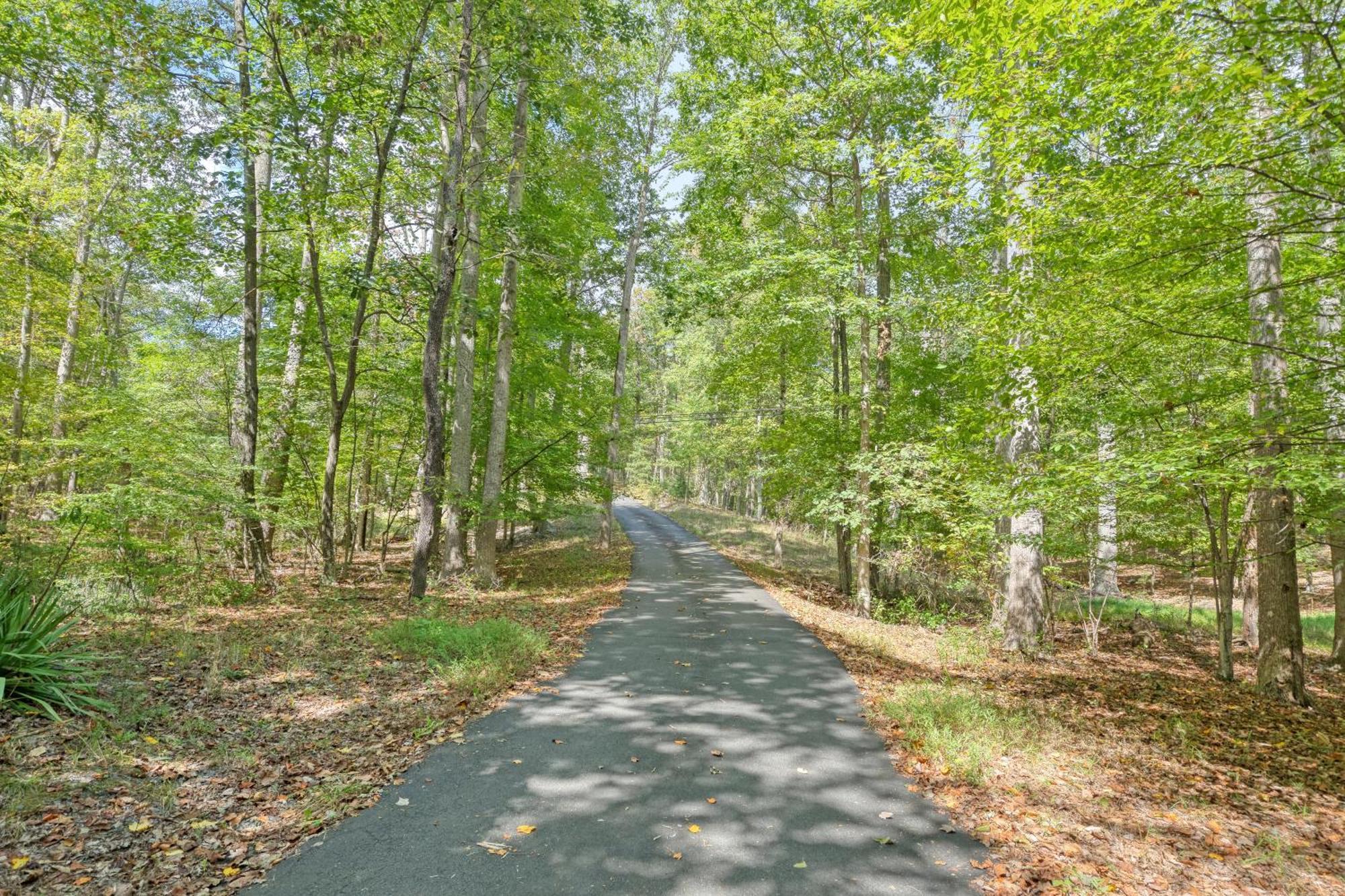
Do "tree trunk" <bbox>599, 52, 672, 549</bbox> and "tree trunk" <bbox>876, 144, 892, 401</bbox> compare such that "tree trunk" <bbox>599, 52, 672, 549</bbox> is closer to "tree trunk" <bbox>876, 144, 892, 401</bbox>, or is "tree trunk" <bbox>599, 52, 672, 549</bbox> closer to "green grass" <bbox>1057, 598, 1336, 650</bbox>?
"tree trunk" <bbox>876, 144, 892, 401</bbox>

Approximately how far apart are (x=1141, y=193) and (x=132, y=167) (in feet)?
69.4

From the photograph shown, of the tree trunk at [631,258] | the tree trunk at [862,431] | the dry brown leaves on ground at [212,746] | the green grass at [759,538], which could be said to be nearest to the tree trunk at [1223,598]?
the tree trunk at [862,431]

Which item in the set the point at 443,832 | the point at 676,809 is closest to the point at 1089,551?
the point at 676,809

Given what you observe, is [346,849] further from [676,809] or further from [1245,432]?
[1245,432]

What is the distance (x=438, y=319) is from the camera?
9.67 metres

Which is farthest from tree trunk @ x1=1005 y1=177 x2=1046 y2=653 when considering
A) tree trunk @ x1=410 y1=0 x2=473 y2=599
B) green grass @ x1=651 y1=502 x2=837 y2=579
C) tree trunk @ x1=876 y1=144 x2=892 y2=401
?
green grass @ x1=651 y1=502 x2=837 y2=579

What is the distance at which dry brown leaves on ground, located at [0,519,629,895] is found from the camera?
3.28 meters

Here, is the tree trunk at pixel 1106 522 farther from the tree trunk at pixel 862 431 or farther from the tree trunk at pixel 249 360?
the tree trunk at pixel 249 360

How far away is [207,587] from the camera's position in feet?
32.2

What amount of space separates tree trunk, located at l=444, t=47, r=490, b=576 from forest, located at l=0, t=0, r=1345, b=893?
0.13 m

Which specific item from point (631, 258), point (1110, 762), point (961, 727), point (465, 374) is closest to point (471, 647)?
point (961, 727)

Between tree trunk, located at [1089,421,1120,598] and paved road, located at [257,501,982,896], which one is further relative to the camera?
tree trunk, located at [1089,421,1120,598]

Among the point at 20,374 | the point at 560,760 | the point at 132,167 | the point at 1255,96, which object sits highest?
the point at 132,167

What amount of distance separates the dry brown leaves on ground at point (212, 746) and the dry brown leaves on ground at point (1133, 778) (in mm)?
4326
